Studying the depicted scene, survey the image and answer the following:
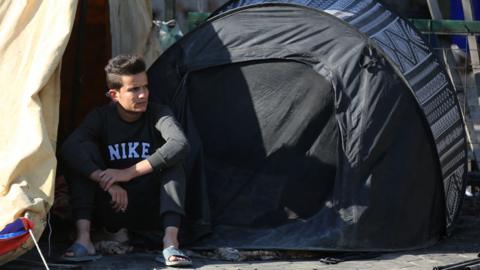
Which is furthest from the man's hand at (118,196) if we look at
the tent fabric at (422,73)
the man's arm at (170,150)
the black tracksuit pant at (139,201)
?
the tent fabric at (422,73)

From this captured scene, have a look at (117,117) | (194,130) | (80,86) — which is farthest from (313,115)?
(80,86)

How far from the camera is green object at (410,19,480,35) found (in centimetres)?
762

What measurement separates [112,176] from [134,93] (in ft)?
1.62

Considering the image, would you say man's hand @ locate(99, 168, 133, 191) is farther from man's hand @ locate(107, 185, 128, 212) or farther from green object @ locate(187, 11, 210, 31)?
green object @ locate(187, 11, 210, 31)

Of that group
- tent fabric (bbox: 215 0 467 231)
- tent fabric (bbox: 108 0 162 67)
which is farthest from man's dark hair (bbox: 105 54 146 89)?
tent fabric (bbox: 215 0 467 231)

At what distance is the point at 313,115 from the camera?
6.19 m

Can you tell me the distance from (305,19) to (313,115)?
60 cm

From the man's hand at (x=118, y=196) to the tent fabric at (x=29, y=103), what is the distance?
39 cm

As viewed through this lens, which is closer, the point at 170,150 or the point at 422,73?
the point at 170,150

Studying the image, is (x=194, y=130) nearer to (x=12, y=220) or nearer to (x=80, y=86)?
(x=80, y=86)

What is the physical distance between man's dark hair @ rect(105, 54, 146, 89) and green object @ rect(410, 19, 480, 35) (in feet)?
8.49

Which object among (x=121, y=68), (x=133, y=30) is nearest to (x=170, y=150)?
(x=121, y=68)

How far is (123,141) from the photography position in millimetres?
5965

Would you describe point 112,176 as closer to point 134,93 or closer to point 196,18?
point 134,93
